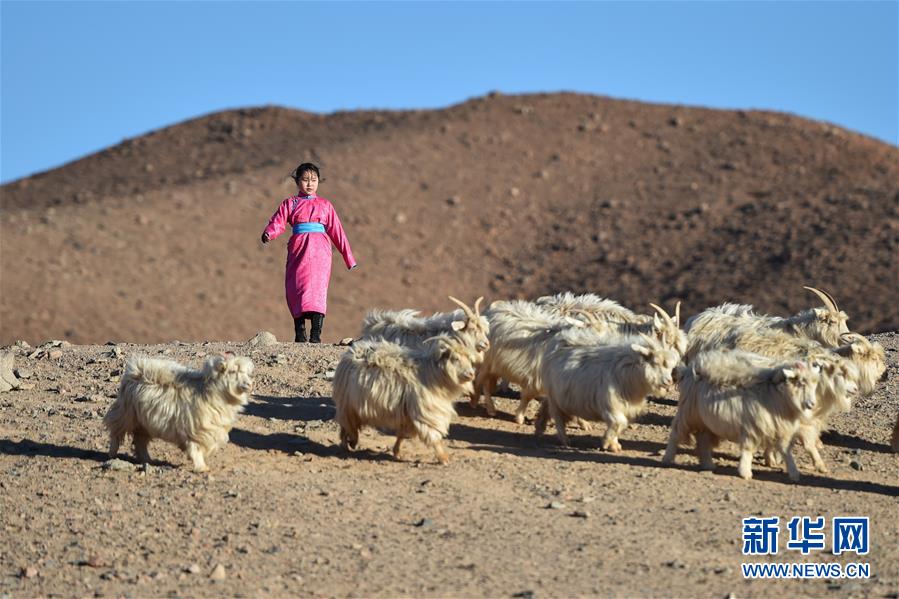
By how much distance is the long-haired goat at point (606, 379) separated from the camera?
1059cm

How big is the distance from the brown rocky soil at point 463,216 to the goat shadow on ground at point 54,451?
20958mm

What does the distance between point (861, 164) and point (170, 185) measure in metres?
20.8

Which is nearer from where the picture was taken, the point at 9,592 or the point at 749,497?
the point at 9,592

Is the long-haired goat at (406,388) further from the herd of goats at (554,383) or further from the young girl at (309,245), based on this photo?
the young girl at (309,245)

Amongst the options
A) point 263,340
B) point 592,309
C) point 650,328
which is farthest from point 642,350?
point 263,340

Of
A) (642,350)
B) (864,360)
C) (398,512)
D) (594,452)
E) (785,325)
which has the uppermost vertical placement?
(785,325)

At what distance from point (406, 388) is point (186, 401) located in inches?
64.1

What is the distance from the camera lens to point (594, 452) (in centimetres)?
1089

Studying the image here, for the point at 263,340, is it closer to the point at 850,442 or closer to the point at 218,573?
the point at 850,442

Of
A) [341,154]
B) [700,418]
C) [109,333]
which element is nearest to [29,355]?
[700,418]

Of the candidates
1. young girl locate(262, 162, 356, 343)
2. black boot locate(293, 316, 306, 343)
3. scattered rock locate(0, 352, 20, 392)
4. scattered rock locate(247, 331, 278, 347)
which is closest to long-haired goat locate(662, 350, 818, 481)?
young girl locate(262, 162, 356, 343)

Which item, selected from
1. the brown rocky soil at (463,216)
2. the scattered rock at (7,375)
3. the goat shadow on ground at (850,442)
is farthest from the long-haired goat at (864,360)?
the brown rocky soil at (463,216)

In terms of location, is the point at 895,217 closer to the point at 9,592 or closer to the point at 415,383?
the point at 415,383

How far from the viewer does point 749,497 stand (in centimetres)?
970
